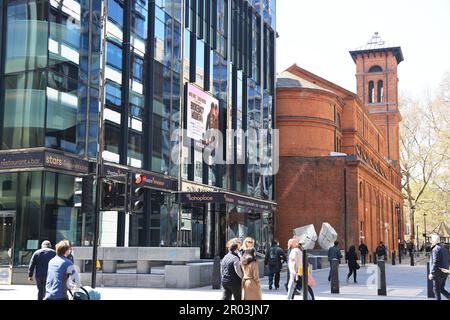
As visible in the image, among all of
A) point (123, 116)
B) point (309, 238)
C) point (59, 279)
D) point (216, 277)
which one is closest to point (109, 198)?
point (59, 279)

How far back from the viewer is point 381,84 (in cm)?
8731

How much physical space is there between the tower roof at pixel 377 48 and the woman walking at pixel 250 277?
8143 centimetres

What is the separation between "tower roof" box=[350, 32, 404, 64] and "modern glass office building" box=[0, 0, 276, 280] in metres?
48.5

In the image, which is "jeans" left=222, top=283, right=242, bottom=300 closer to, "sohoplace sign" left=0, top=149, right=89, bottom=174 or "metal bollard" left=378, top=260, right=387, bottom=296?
"metal bollard" left=378, top=260, right=387, bottom=296

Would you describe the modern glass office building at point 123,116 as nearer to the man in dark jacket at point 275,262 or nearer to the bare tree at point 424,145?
the man in dark jacket at point 275,262

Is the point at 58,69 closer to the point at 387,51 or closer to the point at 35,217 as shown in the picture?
the point at 35,217

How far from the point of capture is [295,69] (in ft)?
193

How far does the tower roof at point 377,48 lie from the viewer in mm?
86812

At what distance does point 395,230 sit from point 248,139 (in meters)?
38.0

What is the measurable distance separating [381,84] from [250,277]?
81537mm

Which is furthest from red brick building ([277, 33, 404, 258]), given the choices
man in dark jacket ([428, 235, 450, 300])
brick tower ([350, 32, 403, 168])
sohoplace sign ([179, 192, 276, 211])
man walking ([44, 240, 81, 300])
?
man walking ([44, 240, 81, 300])

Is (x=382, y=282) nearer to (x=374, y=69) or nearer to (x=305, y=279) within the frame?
(x=305, y=279)

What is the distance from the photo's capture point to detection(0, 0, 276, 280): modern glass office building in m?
22.1
